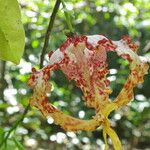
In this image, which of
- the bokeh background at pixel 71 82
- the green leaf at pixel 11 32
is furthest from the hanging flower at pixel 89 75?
the bokeh background at pixel 71 82

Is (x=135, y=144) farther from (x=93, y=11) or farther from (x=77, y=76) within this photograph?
(x=77, y=76)

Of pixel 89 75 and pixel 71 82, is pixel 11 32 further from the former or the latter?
pixel 71 82

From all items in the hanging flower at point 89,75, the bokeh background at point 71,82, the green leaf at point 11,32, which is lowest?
the bokeh background at point 71,82

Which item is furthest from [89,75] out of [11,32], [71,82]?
[71,82]

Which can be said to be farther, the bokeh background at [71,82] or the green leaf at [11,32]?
the bokeh background at [71,82]

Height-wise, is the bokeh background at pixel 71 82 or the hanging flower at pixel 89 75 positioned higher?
the hanging flower at pixel 89 75

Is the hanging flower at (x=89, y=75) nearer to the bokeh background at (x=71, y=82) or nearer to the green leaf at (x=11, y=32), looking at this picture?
the green leaf at (x=11, y=32)
